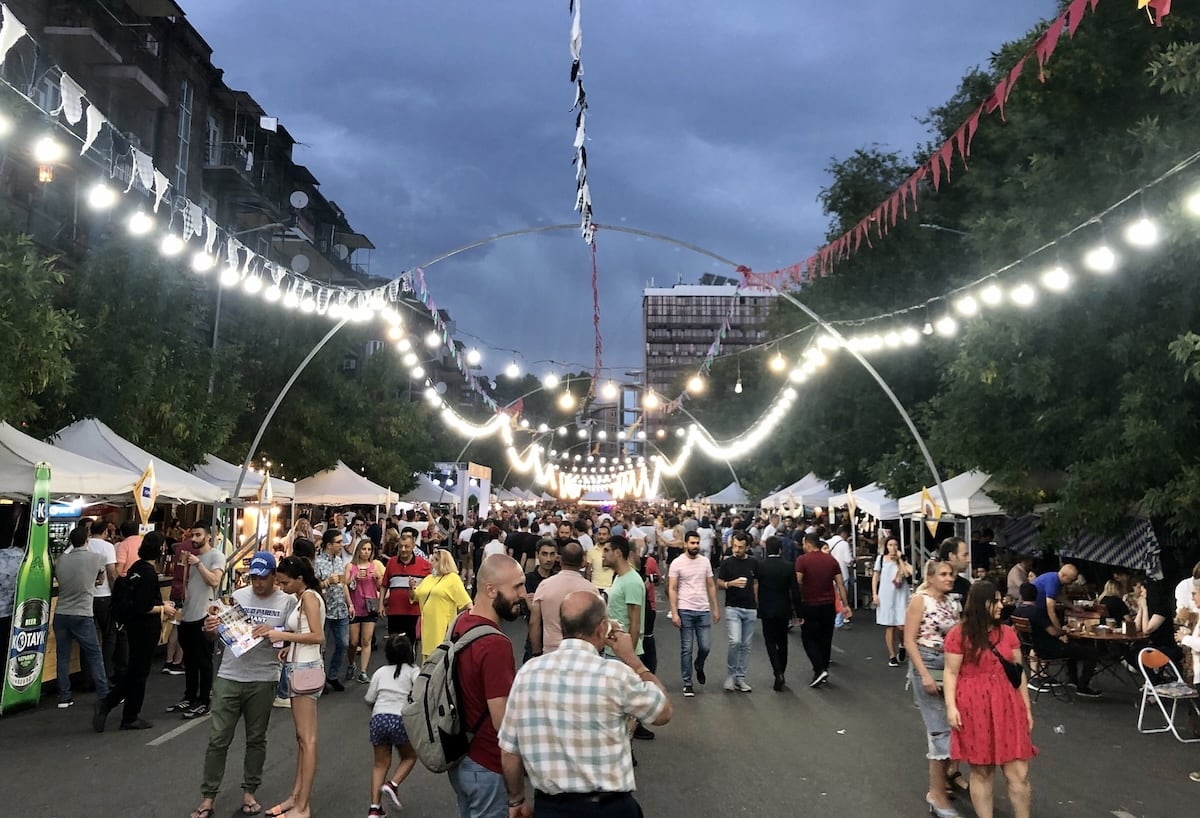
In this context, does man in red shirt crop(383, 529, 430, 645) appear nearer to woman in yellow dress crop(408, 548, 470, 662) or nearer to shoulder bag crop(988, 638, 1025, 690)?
woman in yellow dress crop(408, 548, 470, 662)

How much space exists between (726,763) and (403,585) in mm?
4488

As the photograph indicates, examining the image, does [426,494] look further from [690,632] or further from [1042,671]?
[1042,671]

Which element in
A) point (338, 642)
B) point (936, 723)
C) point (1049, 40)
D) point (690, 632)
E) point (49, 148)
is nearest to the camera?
point (936, 723)

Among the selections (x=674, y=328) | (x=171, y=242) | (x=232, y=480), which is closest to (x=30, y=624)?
(x=171, y=242)

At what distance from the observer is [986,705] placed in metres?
6.09

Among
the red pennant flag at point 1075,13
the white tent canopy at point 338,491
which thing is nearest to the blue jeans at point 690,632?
the red pennant flag at point 1075,13

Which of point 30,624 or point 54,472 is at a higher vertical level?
point 54,472

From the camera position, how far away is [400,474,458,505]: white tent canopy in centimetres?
3919

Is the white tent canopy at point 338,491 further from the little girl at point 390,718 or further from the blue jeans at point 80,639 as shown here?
the little girl at point 390,718

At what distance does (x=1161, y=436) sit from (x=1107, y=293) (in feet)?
8.79

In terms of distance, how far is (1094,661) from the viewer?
11.8 metres

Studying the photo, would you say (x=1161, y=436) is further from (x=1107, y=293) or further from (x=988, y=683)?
(x=988, y=683)

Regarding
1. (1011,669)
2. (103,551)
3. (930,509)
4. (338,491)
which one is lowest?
(1011,669)

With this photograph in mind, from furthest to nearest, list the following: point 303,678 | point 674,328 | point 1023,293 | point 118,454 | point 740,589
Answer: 1. point 674,328
2. point 118,454
3. point 1023,293
4. point 740,589
5. point 303,678
